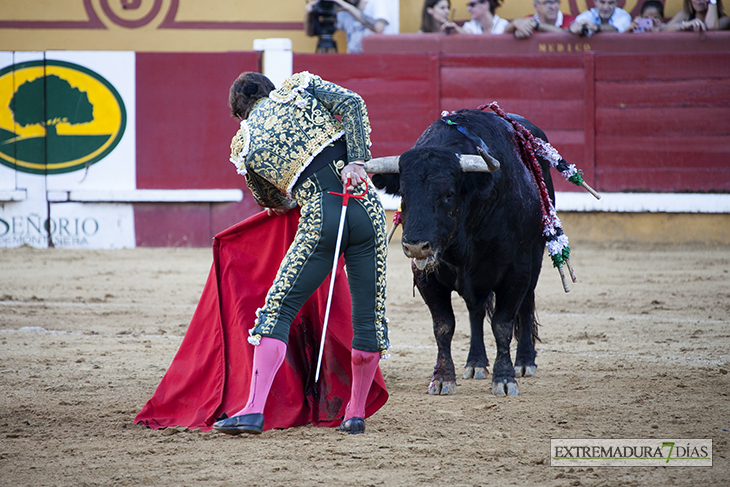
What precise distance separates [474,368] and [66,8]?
747 centimetres

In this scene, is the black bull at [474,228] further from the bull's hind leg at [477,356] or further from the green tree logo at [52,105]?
the green tree logo at [52,105]

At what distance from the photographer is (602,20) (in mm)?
7793

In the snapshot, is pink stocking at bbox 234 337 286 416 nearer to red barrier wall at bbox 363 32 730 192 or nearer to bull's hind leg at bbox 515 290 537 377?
bull's hind leg at bbox 515 290 537 377

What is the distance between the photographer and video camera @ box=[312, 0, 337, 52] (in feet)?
26.7

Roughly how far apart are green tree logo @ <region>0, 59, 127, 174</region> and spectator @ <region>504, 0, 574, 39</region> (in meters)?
3.84

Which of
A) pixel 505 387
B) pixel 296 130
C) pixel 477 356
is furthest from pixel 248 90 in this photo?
pixel 477 356

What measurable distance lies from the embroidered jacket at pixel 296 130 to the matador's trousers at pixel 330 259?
8 centimetres

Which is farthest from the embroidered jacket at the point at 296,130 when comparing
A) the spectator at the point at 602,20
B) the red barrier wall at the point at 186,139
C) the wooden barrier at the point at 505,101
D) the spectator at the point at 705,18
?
the spectator at the point at 705,18

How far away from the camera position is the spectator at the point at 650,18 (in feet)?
25.4

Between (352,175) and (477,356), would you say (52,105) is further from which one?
(352,175)

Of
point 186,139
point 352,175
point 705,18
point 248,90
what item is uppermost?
point 705,18

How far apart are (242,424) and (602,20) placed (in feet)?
21.5

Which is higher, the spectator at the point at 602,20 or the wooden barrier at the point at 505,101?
the spectator at the point at 602,20

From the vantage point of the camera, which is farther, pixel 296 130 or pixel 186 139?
pixel 186 139
